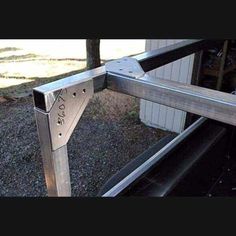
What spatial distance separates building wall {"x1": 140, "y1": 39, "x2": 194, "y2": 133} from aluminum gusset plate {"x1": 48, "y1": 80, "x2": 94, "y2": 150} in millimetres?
2361

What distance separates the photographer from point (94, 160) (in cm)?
320

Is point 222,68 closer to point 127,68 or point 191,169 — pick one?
point 191,169

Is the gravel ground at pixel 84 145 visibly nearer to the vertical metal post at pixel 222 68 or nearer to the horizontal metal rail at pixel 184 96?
the vertical metal post at pixel 222 68

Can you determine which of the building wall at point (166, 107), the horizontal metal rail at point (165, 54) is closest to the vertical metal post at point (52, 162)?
the horizontal metal rail at point (165, 54)

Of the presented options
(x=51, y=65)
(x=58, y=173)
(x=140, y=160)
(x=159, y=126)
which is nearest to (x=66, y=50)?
(x=51, y=65)

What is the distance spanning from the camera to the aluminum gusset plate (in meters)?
0.87

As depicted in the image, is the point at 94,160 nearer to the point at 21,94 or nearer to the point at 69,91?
the point at 21,94

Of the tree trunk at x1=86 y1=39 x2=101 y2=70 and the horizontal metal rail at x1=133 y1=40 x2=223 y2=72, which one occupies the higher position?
the horizontal metal rail at x1=133 y1=40 x2=223 y2=72

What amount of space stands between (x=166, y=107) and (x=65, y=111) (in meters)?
2.80

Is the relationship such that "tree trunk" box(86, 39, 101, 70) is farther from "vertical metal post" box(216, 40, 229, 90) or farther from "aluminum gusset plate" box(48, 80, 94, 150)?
"aluminum gusset plate" box(48, 80, 94, 150)

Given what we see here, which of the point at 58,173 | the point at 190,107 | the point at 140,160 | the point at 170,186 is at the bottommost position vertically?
the point at 140,160

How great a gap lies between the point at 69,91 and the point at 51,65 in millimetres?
5108

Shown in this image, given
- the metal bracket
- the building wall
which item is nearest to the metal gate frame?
the metal bracket

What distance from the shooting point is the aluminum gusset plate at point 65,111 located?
2.84 ft
